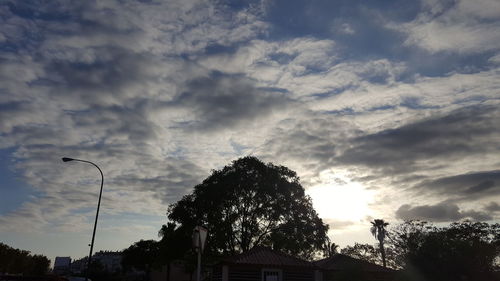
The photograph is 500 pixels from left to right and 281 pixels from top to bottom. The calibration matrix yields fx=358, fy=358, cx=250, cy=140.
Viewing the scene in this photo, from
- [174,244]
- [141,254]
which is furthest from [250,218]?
[141,254]

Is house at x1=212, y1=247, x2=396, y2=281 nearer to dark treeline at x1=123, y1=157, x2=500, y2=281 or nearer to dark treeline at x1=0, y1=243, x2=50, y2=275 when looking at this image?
dark treeline at x1=123, y1=157, x2=500, y2=281

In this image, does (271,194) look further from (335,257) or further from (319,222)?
(335,257)

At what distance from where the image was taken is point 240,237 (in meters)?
47.1

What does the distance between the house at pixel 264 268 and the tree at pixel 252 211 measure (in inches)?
365

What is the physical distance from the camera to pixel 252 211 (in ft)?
154

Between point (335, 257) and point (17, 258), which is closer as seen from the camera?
point (335, 257)

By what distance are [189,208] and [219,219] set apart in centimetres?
505

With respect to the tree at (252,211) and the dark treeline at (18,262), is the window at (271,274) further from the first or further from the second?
the dark treeline at (18,262)

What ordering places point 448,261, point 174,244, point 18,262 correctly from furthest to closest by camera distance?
point 18,262, point 174,244, point 448,261

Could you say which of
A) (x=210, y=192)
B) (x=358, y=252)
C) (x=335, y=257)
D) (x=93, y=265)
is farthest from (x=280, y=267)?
(x=93, y=265)

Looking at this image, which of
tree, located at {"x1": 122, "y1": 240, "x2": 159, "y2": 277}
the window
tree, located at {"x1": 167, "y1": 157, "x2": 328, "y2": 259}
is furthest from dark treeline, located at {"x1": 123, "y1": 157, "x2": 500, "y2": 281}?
tree, located at {"x1": 122, "y1": 240, "x2": 159, "y2": 277}

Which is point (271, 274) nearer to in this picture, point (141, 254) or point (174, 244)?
point (174, 244)

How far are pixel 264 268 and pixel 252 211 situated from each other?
14.0m

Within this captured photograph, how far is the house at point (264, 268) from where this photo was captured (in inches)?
1284
